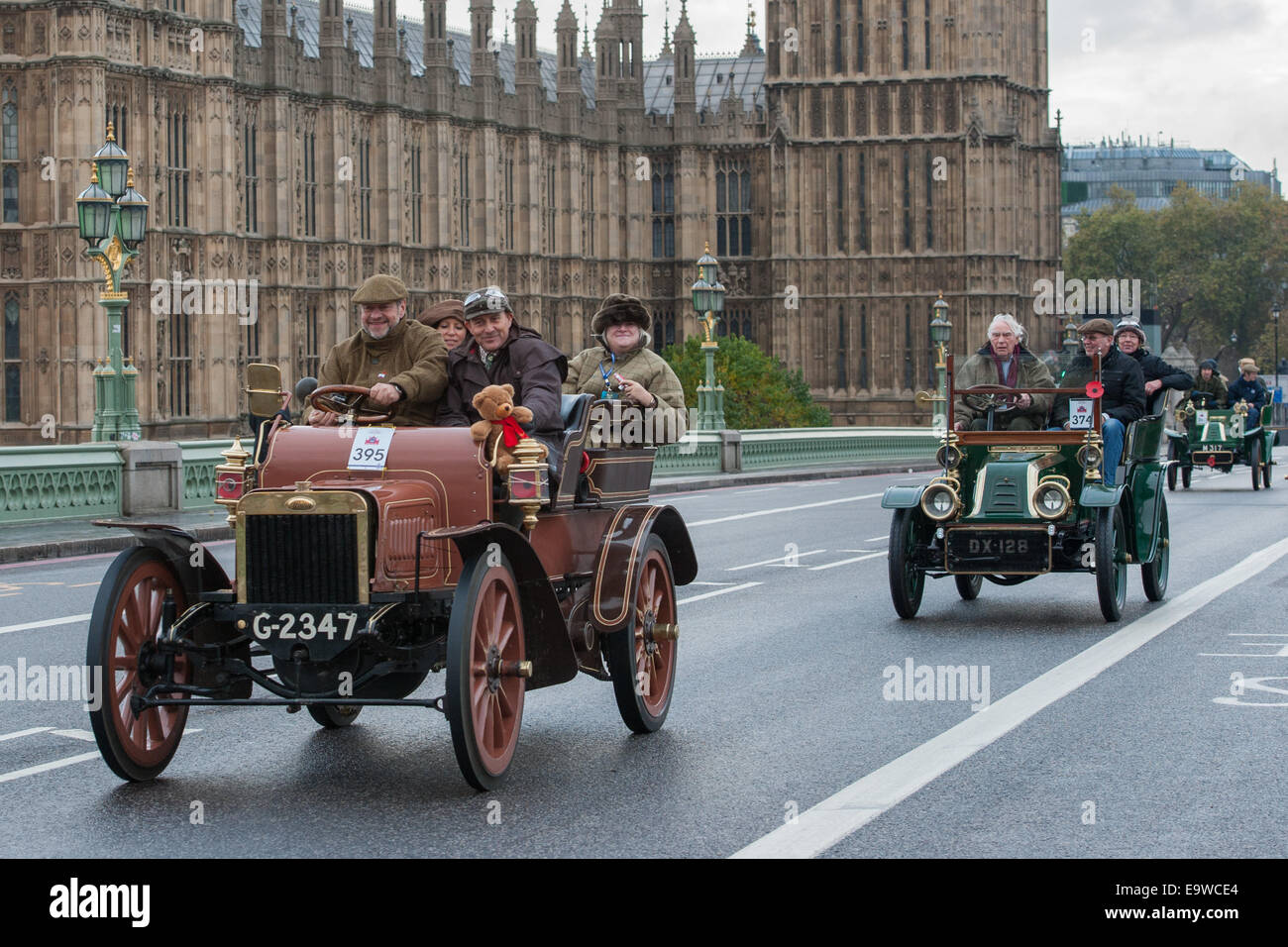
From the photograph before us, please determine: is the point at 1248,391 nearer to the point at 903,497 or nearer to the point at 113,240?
the point at 113,240

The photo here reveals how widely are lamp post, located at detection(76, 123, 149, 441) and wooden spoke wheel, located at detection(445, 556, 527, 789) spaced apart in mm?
17177

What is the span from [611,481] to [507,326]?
0.86 m

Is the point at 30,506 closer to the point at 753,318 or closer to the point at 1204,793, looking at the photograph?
the point at 1204,793

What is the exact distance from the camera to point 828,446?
42.9 metres

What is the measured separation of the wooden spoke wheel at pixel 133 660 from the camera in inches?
271

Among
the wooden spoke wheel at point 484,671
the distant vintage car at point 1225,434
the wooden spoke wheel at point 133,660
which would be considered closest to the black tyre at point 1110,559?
the wooden spoke wheel at point 484,671

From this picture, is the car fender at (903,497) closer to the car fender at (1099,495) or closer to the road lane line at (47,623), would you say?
the car fender at (1099,495)

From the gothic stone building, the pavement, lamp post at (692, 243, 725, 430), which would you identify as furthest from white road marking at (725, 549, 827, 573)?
the gothic stone building

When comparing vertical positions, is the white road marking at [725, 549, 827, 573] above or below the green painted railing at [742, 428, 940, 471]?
below

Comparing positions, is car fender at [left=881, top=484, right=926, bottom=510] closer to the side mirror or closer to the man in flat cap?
the man in flat cap

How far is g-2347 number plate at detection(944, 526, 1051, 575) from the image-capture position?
12086 millimetres

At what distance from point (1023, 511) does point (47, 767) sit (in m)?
6.58

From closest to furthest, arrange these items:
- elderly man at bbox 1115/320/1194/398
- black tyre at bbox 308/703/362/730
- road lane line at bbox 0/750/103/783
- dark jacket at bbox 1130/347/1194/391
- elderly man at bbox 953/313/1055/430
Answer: road lane line at bbox 0/750/103/783 → black tyre at bbox 308/703/362/730 → elderly man at bbox 953/313/1055/430 → elderly man at bbox 1115/320/1194/398 → dark jacket at bbox 1130/347/1194/391

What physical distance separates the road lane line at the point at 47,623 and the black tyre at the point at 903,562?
5.16 metres
